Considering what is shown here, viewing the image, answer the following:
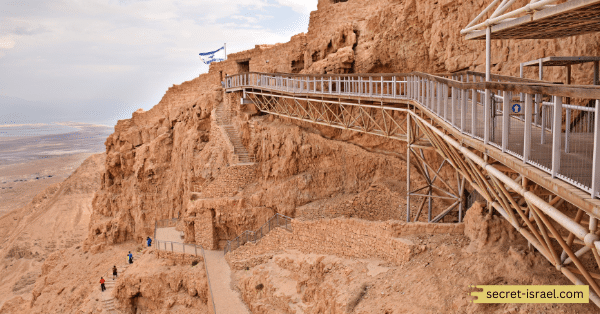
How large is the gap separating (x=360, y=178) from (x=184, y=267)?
26.3 feet

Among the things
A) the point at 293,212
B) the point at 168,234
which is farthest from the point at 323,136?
the point at 168,234

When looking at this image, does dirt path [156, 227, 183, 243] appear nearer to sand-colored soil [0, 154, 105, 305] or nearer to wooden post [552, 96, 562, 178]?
sand-colored soil [0, 154, 105, 305]

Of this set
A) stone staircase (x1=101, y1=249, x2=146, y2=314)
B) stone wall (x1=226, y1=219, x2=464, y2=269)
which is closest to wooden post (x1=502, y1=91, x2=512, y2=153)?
stone wall (x1=226, y1=219, x2=464, y2=269)

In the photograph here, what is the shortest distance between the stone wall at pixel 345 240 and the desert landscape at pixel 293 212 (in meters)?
0.05

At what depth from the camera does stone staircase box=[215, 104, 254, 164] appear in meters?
19.9

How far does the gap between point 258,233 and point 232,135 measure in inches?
220

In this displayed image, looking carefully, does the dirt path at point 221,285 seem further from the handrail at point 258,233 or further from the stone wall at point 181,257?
the handrail at point 258,233

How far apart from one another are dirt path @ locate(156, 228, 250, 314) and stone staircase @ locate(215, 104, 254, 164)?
4.18 meters

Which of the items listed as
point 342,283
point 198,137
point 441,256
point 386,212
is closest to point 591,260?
point 441,256

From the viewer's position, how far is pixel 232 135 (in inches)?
842

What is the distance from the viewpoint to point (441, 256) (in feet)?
31.9

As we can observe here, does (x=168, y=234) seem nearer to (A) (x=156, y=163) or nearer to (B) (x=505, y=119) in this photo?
(A) (x=156, y=163)

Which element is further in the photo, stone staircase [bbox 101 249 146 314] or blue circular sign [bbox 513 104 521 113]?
stone staircase [bbox 101 249 146 314]

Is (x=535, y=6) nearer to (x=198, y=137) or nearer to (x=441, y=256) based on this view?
(x=441, y=256)
